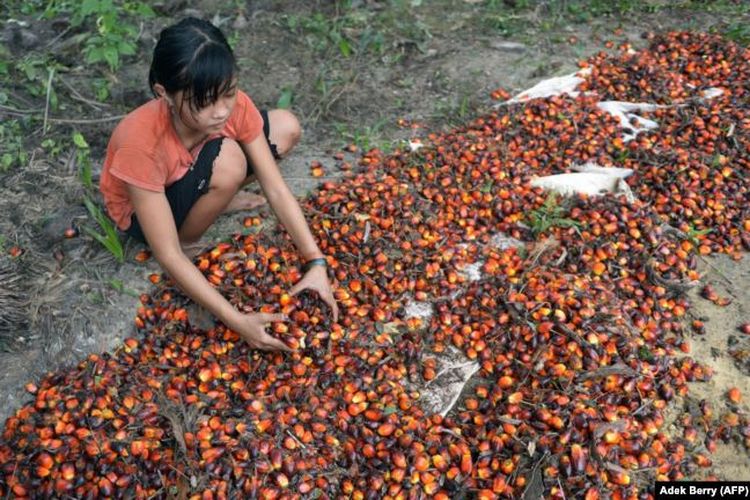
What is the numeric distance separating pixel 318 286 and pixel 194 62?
113cm

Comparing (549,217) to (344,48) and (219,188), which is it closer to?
(219,188)

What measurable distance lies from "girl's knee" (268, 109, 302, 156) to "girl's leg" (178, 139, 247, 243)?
19.3 inches

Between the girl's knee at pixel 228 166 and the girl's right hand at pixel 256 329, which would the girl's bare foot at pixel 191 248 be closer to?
the girl's knee at pixel 228 166

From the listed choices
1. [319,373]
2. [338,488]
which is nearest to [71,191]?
[319,373]

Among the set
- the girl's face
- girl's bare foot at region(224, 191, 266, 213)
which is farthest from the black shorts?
girl's bare foot at region(224, 191, 266, 213)

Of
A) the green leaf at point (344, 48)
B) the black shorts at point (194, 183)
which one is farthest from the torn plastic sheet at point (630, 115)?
the black shorts at point (194, 183)

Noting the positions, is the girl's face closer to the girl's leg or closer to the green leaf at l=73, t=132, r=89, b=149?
the girl's leg

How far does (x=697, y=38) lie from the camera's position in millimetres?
4969

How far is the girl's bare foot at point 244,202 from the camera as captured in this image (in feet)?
11.1

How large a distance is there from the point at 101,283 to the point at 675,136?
3.58 m

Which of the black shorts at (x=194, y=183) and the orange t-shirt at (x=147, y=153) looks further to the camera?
the black shorts at (x=194, y=183)

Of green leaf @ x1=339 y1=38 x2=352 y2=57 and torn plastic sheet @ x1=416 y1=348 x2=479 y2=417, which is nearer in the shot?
torn plastic sheet @ x1=416 y1=348 x2=479 y2=417

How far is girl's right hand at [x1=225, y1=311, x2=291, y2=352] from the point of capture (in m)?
2.45

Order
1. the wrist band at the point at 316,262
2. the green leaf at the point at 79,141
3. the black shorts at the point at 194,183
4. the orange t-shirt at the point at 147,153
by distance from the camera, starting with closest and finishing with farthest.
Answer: the orange t-shirt at the point at 147,153
the black shorts at the point at 194,183
the wrist band at the point at 316,262
the green leaf at the point at 79,141
